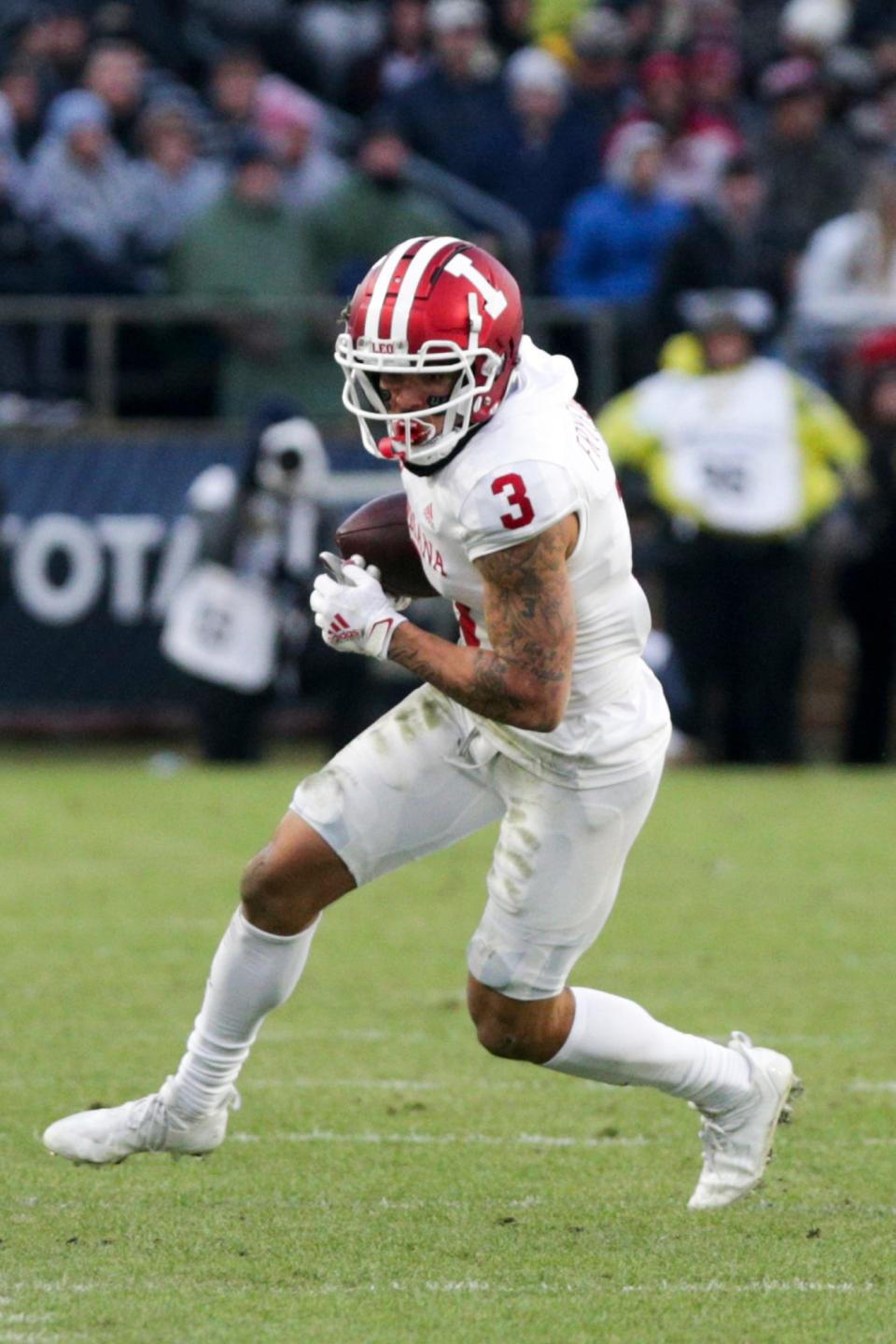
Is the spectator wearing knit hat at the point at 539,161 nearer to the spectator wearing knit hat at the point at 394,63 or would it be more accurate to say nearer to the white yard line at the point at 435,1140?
the spectator wearing knit hat at the point at 394,63

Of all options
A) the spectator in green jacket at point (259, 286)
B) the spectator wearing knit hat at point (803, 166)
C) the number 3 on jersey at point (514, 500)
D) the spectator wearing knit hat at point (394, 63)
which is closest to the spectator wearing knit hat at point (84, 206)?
the spectator in green jacket at point (259, 286)

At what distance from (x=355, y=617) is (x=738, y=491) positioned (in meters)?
6.76

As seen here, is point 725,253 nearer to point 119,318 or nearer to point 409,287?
point 119,318

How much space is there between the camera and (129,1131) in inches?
172

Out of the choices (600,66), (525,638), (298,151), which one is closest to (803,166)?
(600,66)

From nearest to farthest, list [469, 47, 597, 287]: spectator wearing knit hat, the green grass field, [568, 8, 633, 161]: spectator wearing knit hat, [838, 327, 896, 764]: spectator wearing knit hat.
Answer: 1. the green grass field
2. [838, 327, 896, 764]: spectator wearing knit hat
3. [469, 47, 597, 287]: spectator wearing knit hat
4. [568, 8, 633, 161]: spectator wearing knit hat

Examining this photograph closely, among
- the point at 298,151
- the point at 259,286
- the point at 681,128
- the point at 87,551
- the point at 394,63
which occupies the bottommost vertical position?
the point at 87,551

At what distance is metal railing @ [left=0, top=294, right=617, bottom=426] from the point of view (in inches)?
425

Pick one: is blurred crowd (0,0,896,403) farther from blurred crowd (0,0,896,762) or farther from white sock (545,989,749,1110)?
white sock (545,989,749,1110)

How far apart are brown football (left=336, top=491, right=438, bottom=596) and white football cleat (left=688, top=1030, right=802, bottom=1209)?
103 cm

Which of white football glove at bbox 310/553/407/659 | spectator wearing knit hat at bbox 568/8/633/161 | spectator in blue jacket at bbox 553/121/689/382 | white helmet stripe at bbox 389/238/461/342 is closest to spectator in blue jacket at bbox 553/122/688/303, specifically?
spectator in blue jacket at bbox 553/121/689/382

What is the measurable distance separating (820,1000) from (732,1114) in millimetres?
1808

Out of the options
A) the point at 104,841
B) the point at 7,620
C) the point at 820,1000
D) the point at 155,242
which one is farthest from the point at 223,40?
the point at 820,1000

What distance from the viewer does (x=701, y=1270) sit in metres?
3.82
